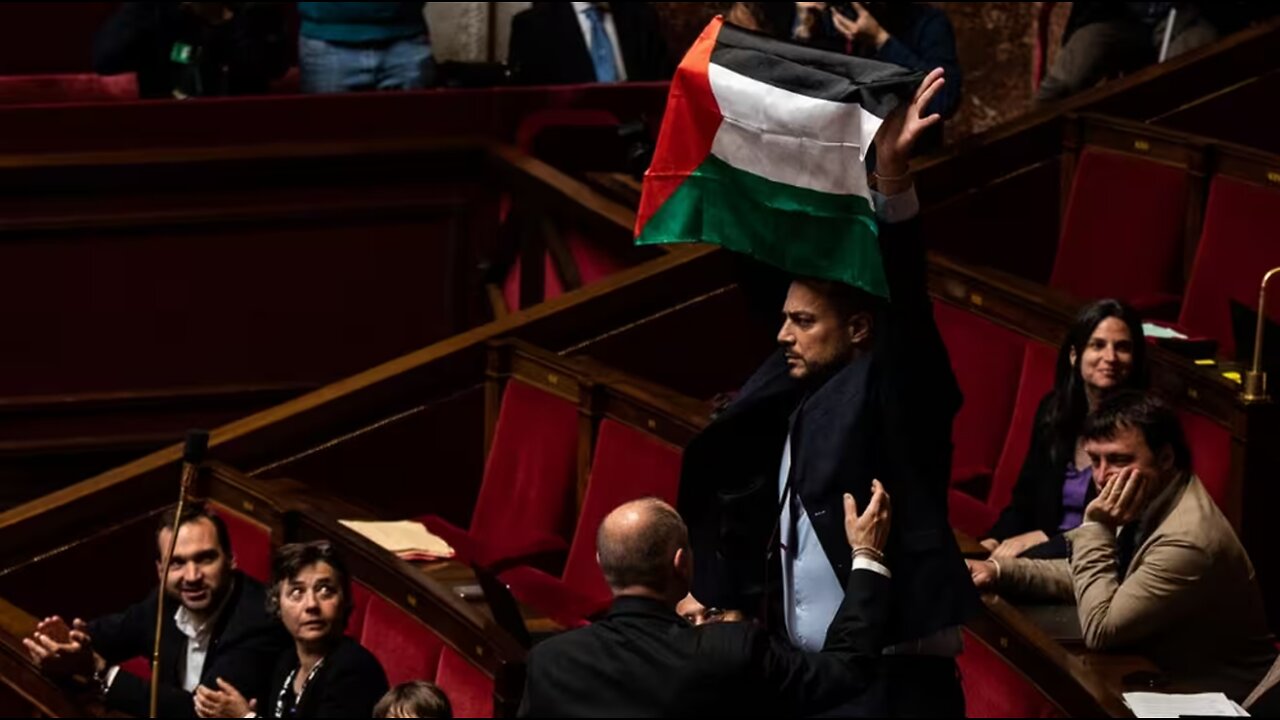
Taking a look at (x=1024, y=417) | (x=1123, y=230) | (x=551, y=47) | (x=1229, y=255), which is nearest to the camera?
(x=1024, y=417)

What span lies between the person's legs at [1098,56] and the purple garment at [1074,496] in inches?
74.7

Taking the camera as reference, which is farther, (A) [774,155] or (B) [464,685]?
→ (B) [464,685]

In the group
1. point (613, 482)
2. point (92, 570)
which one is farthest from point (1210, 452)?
point (92, 570)

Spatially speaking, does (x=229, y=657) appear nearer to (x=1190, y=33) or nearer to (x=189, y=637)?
(x=189, y=637)

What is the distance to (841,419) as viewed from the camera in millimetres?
2879

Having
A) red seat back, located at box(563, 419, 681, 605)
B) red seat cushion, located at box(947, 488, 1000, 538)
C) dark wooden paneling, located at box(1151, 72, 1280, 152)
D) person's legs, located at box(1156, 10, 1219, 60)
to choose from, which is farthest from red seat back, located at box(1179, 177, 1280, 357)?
red seat back, located at box(563, 419, 681, 605)

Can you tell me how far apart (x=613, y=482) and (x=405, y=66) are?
177cm

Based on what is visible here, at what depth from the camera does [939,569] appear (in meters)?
2.86

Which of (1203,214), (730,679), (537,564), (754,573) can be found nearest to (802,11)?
(1203,214)

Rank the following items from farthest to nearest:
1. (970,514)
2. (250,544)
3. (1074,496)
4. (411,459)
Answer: (411,459)
(250,544)
(970,514)
(1074,496)

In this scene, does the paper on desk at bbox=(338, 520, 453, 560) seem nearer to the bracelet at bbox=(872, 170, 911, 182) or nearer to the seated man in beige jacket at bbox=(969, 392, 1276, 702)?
the seated man in beige jacket at bbox=(969, 392, 1276, 702)

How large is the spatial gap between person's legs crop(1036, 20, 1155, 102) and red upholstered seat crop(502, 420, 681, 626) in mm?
1808

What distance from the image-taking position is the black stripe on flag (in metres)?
2.93

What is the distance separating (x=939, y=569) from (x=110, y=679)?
163 cm
